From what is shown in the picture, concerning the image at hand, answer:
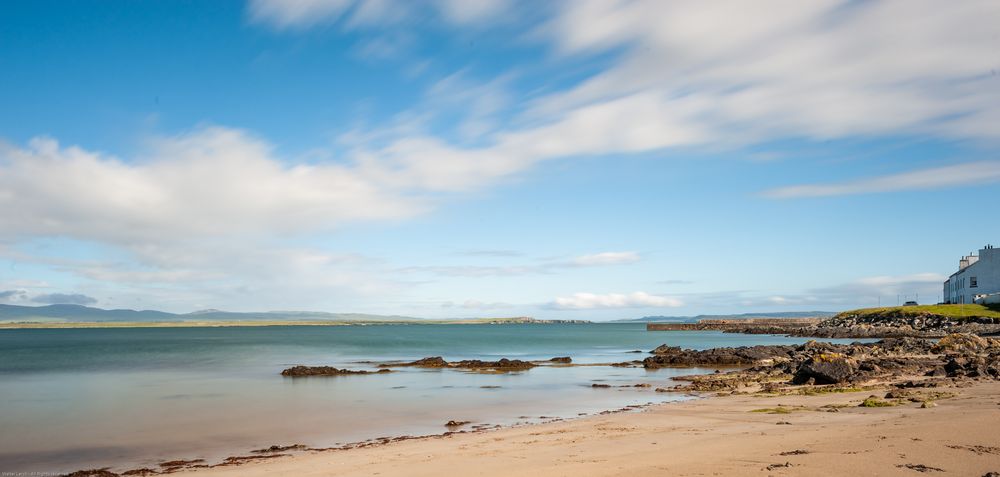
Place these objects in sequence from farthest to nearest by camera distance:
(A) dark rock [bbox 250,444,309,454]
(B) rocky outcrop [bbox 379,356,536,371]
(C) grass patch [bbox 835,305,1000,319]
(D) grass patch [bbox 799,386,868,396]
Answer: (C) grass patch [bbox 835,305,1000,319]
(B) rocky outcrop [bbox 379,356,536,371]
(D) grass patch [bbox 799,386,868,396]
(A) dark rock [bbox 250,444,309,454]

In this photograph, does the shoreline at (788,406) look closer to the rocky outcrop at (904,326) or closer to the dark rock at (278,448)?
the dark rock at (278,448)

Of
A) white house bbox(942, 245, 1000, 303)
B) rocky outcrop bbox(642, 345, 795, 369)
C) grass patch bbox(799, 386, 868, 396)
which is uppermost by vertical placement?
white house bbox(942, 245, 1000, 303)

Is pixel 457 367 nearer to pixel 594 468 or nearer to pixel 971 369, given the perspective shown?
pixel 971 369

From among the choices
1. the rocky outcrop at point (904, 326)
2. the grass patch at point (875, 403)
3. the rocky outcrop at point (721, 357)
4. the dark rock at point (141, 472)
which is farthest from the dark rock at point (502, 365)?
the rocky outcrop at point (904, 326)

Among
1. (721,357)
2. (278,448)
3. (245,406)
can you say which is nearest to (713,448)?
(278,448)

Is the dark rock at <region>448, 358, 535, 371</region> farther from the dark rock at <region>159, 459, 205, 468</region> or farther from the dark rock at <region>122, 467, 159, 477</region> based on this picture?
the dark rock at <region>122, 467, 159, 477</region>

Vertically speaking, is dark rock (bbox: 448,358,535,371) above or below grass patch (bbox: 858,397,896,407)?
below

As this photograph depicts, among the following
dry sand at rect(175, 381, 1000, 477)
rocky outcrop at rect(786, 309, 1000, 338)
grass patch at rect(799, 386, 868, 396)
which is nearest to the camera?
dry sand at rect(175, 381, 1000, 477)

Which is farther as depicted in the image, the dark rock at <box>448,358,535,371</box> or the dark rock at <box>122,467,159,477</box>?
the dark rock at <box>448,358,535,371</box>

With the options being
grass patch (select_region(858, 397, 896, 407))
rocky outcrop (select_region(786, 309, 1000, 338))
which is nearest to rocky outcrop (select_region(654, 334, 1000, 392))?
grass patch (select_region(858, 397, 896, 407))

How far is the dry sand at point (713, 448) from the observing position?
9.55m

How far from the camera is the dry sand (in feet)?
31.3

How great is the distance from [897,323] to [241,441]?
86.6m

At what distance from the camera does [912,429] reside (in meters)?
12.0
